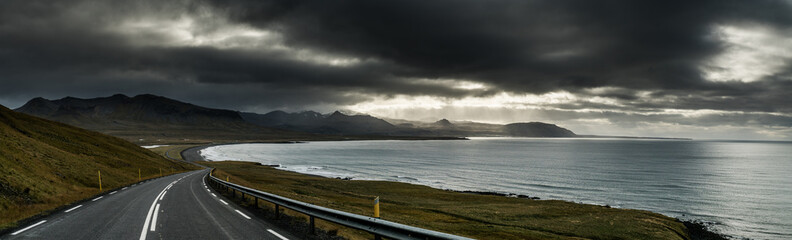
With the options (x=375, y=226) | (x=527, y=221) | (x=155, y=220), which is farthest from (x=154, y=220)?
(x=527, y=221)

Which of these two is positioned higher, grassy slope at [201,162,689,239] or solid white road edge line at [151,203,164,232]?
solid white road edge line at [151,203,164,232]

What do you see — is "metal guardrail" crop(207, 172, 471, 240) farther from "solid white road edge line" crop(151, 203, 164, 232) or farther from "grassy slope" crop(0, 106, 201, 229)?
"grassy slope" crop(0, 106, 201, 229)

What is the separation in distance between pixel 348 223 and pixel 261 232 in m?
3.23

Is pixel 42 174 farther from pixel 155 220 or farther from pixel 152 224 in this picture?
pixel 152 224

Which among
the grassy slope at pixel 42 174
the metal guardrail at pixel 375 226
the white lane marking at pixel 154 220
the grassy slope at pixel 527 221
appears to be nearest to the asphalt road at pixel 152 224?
the white lane marking at pixel 154 220

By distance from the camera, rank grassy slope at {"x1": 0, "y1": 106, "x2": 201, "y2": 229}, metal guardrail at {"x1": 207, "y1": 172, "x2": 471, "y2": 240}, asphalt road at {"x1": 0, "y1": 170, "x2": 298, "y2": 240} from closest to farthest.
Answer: metal guardrail at {"x1": 207, "y1": 172, "x2": 471, "y2": 240}
asphalt road at {"x1": 0, "y1": 170, "x2": 298, "y2": 240}
grassy slope at {"x1": 0, "y1": 106, "x2": 201, "y2": 229}

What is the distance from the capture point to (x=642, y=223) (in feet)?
117

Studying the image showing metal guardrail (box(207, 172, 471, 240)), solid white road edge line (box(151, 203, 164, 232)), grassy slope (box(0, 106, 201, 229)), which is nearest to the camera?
metal guardrail (box(207, 172, 471, 240))

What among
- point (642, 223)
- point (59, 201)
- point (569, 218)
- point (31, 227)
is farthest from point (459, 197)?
point (31, 227)

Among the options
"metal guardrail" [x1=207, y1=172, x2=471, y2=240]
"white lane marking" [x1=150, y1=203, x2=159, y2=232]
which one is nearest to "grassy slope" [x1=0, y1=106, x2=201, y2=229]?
"white lane marking" [x1=150, y1=203, x2=159, y2=232]

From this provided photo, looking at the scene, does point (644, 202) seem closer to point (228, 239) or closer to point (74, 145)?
point (228, 239)

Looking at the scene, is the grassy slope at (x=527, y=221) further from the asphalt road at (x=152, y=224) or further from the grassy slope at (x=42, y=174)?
the grassy slope at (x=42, y=174)

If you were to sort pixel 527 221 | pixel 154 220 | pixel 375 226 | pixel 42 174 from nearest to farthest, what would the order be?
pixel 375 226
pixel 154 220
pixel 42 174
pixel 527 221

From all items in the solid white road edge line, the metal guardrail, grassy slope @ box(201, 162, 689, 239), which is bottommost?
grassy slope @ box(201, 162, 689, 239)
